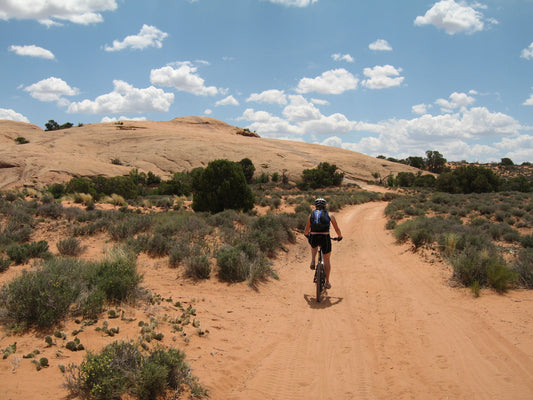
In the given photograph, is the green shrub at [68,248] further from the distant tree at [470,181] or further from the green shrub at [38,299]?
the distant tree at [470,181]

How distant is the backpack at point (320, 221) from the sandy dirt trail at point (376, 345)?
148 cm

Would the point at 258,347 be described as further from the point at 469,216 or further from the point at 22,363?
the point at 469,216

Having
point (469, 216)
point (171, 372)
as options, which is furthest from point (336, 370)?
point (469, 216)

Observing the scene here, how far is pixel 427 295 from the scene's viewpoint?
22.4ft

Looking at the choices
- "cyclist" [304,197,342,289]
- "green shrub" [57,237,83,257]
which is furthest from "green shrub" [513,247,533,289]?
"green shrub" [57,237,83,257]

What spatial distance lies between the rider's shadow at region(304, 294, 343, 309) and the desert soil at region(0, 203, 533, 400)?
21 millimetres

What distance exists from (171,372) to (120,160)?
45.4 m

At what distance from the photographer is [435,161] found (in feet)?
237

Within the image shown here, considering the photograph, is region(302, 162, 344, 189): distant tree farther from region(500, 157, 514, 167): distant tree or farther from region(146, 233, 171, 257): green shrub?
region(500, 157, 514, 167): distant tree

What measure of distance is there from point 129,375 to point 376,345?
3303mm

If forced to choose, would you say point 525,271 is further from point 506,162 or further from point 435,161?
point 506,162

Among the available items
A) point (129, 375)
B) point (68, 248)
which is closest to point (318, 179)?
point (68, 248)

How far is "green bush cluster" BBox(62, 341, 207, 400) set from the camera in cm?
315

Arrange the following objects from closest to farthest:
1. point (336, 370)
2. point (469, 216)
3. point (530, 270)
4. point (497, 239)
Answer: point (336, 370) → point (530, 270) → point (497, 239) → point (469, 216)
